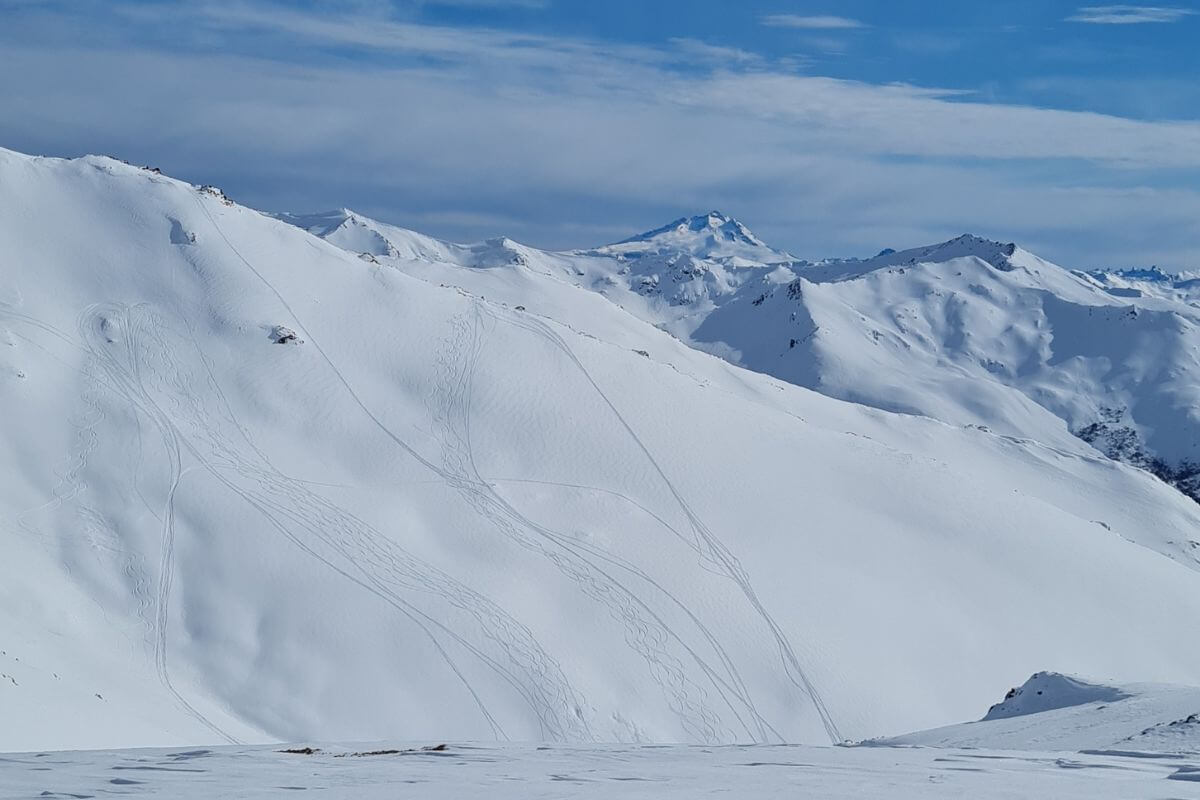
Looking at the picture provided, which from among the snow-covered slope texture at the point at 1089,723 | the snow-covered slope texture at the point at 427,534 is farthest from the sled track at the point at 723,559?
the snow-covered slope texture at the point at 1089,723

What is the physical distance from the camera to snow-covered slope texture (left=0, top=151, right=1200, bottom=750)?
24125 mm

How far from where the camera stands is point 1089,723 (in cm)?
1373

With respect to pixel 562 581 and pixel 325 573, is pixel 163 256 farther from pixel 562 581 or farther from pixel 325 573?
pixel 562 581

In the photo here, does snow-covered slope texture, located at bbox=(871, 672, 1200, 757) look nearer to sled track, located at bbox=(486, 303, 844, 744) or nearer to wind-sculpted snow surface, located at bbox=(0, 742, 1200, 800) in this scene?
wind-sculpted snow surface, located at bbox=(0, 742, 1200, 800)

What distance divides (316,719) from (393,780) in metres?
15.2

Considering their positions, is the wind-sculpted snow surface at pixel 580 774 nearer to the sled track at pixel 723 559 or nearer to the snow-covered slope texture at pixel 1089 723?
the snow-covered slope texture at pixel 1089 723

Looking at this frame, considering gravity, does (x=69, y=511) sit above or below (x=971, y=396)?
above

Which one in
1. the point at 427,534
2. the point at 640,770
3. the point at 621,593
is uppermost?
the point at 640,770

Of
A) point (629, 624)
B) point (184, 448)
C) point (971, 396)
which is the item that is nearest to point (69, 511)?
point (184, 448)

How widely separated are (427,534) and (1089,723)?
1957 cm

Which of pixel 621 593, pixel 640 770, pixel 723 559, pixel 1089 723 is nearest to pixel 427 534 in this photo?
pixel 621 593

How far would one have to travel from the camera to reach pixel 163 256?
38.5 m

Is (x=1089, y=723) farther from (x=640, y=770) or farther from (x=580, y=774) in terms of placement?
(x=580, y=774)

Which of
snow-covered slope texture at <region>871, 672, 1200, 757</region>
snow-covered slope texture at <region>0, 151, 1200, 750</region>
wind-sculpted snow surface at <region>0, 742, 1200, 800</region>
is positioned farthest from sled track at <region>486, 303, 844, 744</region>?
wind-sculpted snow surface at <region>0, 742, 1200, 800</region>
